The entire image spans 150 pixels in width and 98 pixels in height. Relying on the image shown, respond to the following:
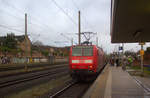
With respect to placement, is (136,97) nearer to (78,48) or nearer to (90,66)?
(90,66)

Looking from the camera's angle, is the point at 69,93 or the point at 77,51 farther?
the point at 77,51

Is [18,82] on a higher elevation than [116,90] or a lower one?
lower

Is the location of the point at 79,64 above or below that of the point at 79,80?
above

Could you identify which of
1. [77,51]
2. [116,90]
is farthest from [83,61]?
[116,90]

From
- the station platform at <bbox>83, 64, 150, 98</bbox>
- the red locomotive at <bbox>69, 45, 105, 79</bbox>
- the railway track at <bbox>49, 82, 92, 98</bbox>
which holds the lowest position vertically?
the railway track at <bbox>49, 82, 92, 98</bbox>

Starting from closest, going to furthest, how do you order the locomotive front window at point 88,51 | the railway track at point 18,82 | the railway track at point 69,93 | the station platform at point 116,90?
1. the station platform at point 116,90
2. the railway track at point 69,93
3. the railway track at point 18,82
4. the locomotive front window at point 88,51

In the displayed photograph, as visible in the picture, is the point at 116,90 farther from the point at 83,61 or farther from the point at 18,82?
the point at 18,82

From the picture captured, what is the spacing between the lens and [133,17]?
7.17m

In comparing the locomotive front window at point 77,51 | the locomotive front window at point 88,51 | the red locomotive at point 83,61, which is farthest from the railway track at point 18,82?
the locomotive front window at point 88,51

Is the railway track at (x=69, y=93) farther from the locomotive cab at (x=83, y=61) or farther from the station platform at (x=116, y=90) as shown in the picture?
the locomotive cab at (x=83, y=61)

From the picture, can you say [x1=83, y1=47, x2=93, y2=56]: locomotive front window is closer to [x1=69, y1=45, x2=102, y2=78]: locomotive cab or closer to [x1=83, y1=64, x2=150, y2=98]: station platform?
[x1=69, y1=45, x2=102, y2=78]: locomotive cab

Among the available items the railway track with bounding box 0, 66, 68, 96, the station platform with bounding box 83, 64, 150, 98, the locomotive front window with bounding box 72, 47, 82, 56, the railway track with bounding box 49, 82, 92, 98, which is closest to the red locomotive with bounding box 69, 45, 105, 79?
the locomotive front window with bounding box 72, 47, 82, 56

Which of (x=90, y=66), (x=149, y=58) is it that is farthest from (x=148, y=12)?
(x=149, y=58)

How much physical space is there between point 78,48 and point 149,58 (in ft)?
74.2
